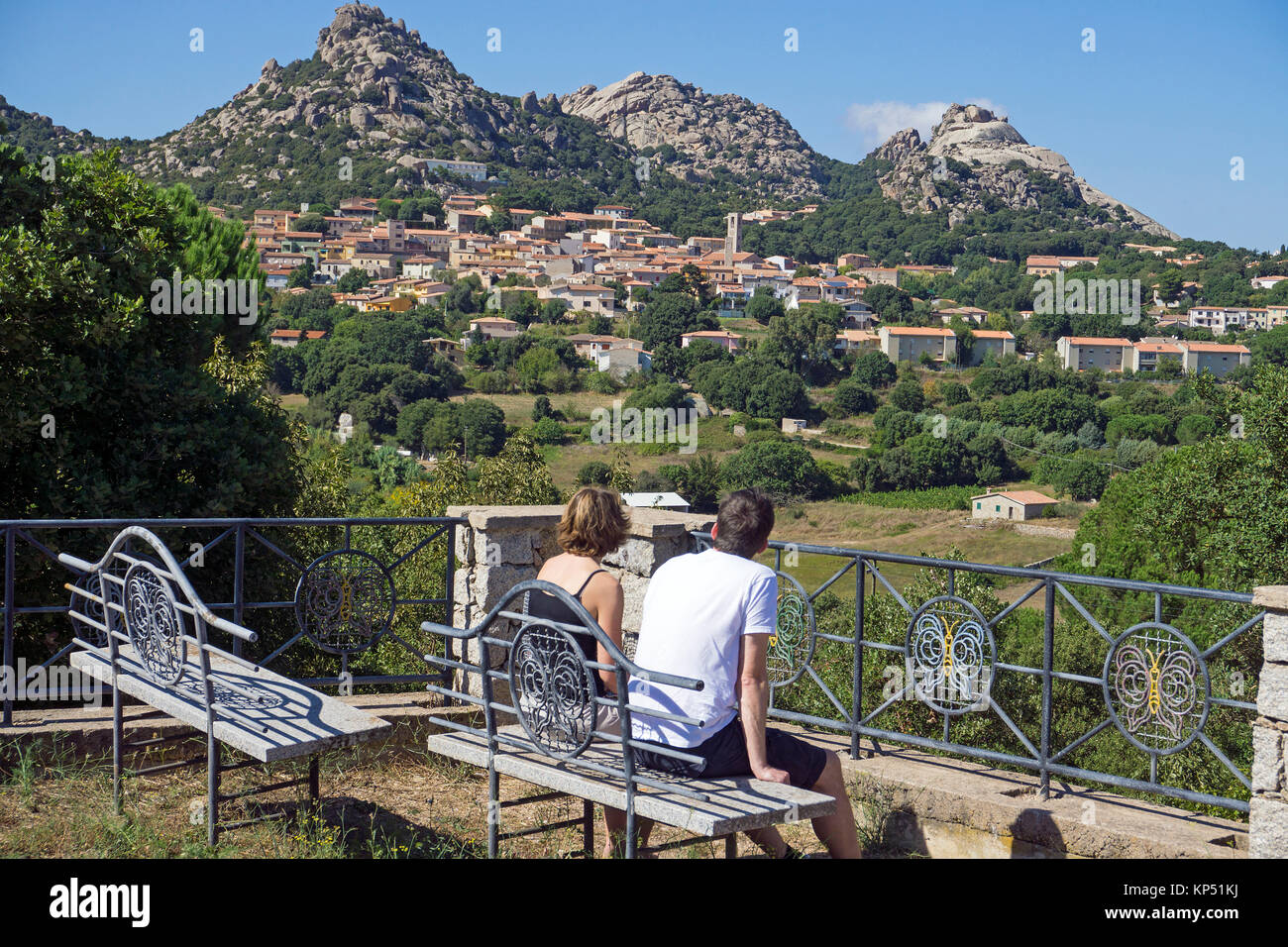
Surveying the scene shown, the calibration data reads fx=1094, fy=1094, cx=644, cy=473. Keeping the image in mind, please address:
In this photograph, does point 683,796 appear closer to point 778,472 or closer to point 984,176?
point 778,472

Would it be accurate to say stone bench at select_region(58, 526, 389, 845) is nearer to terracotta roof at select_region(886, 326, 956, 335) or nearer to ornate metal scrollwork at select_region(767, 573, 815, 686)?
ornate metal scrollwork at select_region(767, 573, 815, 686)

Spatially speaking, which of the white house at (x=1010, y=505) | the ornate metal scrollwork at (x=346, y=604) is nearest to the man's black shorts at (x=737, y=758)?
the ornate metal scrollwork at (x=346, y=604)

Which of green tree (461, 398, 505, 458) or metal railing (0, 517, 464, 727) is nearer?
metal railing (0, 517, 464, 727)

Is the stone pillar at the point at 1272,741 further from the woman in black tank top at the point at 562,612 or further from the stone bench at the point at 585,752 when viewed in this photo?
the woman in black tank top at the point at 562,612

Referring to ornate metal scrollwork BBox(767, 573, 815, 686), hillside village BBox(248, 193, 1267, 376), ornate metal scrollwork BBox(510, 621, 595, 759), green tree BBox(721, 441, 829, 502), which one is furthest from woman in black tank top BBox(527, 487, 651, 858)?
hillside village BBox(248, 193, 1267, 376)

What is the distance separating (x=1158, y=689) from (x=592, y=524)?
6.32 ft

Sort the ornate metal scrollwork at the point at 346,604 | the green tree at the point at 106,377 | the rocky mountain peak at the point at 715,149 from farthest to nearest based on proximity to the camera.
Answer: the rocky mountain peak at the point at 715,149, the green tree at the point at 106,377, the ornate metal scrollwork at the point at 346,604

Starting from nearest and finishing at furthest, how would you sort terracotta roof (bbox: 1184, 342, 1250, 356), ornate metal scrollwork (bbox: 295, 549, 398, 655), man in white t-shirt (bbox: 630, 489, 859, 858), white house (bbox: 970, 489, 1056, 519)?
man in white t-shirt (bbox: 630, 489, 859, 858), ornate metal scrollwork (bbox: 295, 549, 398, 655), white house (bbox: 970, 489, 1056, 519), terracotta roof (bbox: 1184, 342, 1250, 356)

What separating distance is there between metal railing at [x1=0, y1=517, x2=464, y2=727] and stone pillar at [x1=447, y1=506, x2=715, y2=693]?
10 cm

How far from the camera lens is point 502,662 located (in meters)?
4.61

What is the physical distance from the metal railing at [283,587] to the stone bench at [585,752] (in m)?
0.70

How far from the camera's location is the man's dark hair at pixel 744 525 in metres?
3.05

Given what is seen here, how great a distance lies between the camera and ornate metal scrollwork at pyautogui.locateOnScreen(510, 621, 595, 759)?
277 cm

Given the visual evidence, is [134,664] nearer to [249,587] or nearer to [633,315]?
[249,587]
